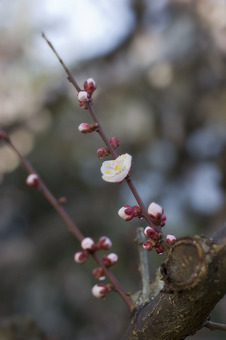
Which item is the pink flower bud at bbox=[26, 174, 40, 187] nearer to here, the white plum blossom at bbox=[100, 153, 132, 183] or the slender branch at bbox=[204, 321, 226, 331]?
the white plum blossom at bbox=[100, 153, 132, 183]

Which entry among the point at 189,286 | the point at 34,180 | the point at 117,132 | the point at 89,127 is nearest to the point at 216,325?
the point at 189,286

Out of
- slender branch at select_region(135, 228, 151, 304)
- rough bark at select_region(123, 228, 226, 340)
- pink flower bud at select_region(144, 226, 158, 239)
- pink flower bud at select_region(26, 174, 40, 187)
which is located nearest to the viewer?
rough bark at select_region(123, 228, 226, 340)

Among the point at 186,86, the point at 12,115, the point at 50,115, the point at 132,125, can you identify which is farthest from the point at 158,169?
the point at 12,115

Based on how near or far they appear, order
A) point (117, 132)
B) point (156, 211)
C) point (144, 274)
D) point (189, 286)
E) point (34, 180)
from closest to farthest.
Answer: point (189, 286) < point (156, 211) < point (144, 274) < point (34, 180) < point (117, 132)

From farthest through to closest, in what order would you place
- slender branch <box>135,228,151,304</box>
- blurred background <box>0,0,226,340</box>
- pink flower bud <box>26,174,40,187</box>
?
blurred background <box>0,0,226,340</box>
pink flower bud <box>26,174,40,187</box>
slender branch <box>135,228,151,304</box>

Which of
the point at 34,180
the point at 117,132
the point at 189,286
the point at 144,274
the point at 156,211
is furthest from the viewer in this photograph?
the point at 117,132

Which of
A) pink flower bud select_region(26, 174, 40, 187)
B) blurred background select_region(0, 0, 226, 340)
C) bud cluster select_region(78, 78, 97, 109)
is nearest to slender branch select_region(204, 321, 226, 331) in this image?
bud cluster select_region(78, 78, 97, 109)

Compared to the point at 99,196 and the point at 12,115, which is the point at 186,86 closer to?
the point at 99,196

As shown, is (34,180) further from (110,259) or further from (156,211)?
(156,211)
